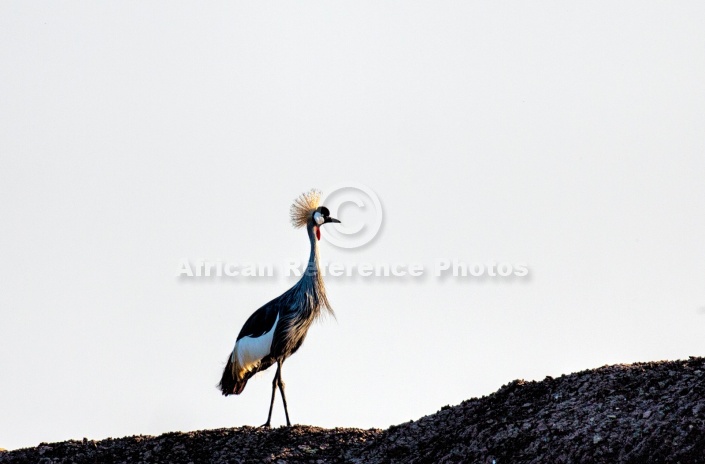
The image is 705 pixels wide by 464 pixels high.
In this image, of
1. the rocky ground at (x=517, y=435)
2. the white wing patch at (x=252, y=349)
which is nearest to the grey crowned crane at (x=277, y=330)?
the white wing patch at (x=252, y=349)

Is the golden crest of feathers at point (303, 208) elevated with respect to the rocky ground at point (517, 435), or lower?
elevated

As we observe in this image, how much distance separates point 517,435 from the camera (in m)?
13.0

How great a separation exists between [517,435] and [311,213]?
19.9ft

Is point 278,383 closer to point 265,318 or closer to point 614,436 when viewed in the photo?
point 265,318

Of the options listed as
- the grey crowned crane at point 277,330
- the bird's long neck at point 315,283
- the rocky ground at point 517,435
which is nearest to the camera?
the rocky ground at point 517,435

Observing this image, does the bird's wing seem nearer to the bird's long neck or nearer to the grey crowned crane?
the grey crowned crane

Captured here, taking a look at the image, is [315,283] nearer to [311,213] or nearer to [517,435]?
[311,213]

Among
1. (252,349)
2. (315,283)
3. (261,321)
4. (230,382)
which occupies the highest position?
(315,283)

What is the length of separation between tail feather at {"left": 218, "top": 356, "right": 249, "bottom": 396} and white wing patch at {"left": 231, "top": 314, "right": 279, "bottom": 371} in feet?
0.48

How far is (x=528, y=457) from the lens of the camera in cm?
1255

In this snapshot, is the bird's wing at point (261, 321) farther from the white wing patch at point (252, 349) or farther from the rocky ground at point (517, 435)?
the rocky ground at point (517, 435)

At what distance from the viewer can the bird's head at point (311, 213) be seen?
1781 centimetres

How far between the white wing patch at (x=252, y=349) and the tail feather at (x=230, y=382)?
15cm

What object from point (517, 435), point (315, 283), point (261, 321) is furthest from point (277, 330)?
point (517, 435)
